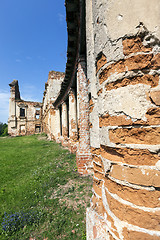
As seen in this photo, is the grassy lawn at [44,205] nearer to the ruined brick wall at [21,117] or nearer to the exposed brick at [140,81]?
the exposed brick at [140,81]

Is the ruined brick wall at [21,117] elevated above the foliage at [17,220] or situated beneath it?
elevated above

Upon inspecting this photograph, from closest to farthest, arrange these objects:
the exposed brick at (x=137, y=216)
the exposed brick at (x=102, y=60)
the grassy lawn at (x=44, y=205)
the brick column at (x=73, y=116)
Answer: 1. the exposed brick at (x=137, y=216)
2. the exposed brick at (x=102, y=60)
3. the grassy lawn at (x=44, y=205)
4. the brick column at (x=73, y=116)

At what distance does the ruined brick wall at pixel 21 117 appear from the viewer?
75.5ft

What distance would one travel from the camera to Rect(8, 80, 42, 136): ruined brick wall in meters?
23.0

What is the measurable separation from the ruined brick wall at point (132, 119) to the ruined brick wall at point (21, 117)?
84.2 feet

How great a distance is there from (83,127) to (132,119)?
3.49 m

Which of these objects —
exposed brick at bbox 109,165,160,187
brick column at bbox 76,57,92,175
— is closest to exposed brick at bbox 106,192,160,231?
exposed brick at bbox 109,165,160,187

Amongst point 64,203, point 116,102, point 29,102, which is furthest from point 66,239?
point 29,102

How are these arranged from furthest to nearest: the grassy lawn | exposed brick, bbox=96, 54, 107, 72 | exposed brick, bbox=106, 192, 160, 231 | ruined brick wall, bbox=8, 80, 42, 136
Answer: ruined brick wall, bbox=8, 80, 42, 136
the grassy lawn
exposed brick, bbox=96, 54, 107, 72
exposed brick, bbox=106, 192, 160, 231

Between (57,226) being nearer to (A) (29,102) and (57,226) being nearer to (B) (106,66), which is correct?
(B) (106,66)

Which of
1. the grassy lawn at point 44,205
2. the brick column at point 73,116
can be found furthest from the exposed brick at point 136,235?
the brick column at point 73,116

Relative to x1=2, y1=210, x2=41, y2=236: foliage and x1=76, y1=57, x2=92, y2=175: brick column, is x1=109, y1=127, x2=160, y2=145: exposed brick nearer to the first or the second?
x1=2, y1=210, x2=41, y2=236: foliage

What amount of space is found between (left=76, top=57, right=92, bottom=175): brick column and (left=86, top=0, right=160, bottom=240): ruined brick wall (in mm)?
3058

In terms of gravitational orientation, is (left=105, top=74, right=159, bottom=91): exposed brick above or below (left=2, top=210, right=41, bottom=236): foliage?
above
